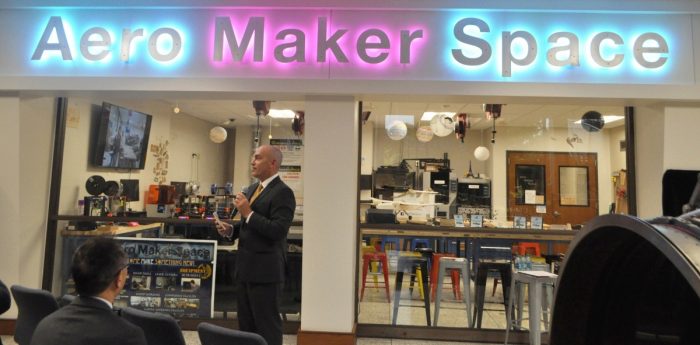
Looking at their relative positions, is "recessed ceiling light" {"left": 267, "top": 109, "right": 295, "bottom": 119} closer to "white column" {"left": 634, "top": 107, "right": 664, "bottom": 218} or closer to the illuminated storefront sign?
the illuminated storefront sign

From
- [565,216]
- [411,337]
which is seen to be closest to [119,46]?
[411,337]

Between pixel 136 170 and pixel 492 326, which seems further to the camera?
pixel 136 170

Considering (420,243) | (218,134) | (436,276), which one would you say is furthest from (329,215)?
(218,134)

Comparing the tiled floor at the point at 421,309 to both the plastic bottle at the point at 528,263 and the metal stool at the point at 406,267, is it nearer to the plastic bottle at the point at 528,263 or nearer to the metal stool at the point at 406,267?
the metal stool at the point at 406,267

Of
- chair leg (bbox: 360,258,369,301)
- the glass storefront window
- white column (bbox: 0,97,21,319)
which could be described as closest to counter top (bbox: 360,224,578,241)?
the glass storefront window

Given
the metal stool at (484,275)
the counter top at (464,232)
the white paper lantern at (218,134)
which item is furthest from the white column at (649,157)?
the white paper lantern at (218,134)

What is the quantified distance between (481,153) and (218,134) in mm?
3374

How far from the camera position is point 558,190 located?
13.4 feet

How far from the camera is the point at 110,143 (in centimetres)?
425

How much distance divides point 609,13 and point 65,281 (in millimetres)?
5405

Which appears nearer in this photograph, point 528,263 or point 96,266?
point 96,266

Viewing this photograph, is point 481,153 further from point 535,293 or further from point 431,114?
point 535,293

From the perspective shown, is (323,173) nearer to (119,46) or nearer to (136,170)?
(119,46)

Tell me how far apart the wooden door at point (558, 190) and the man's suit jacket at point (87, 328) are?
350cm
